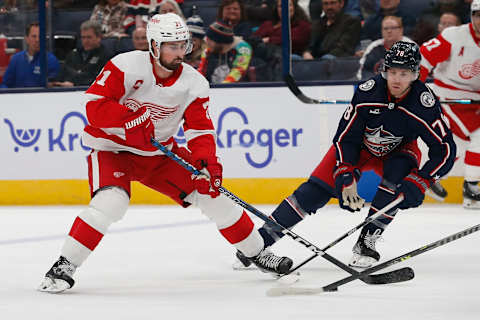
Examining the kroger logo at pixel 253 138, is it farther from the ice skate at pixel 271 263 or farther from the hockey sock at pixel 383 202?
the ice skate at pixel 271 263

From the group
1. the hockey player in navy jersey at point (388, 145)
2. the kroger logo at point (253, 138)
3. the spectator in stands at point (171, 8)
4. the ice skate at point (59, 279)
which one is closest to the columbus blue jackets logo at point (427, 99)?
the hockey player in navy jersey at point (388, 145)

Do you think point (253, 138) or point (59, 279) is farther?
point (253, 138)

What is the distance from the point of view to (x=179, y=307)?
2.71m

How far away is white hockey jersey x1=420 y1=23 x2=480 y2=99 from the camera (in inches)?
210

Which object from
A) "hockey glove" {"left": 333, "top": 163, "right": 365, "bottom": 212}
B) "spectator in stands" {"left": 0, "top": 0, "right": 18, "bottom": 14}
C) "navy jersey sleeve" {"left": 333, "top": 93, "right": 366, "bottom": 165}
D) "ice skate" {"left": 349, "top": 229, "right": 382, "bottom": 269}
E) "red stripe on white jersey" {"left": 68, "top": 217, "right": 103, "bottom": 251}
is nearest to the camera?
"red stripe on white jersey" {"left": 68, "top": 217, "right": 103, "bottom": 251}

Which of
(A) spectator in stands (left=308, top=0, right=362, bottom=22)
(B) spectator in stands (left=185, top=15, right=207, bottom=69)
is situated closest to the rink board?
(B) spectator in stands (left=185, top=15, right=207, bottom=69)

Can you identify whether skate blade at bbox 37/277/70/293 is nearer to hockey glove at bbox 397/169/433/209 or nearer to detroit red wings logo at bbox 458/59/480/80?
hockey glove at bbox 397/169/433/209

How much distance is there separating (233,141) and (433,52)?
1.33 m

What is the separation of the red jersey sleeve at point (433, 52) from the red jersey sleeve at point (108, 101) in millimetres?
2673

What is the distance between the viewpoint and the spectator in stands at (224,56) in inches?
223

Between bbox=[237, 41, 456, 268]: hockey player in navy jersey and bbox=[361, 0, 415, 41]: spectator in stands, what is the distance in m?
2.12

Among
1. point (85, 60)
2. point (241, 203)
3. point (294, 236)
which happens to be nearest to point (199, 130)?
point (241, 203)

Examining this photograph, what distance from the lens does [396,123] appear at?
337 cm

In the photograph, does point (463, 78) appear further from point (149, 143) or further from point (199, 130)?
point (149, 143)
